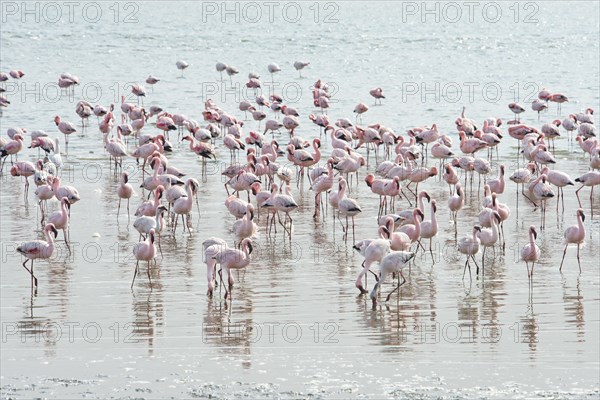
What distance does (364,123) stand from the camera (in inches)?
950

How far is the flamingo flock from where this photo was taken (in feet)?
40.9

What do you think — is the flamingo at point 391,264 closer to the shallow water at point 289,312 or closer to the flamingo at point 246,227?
the shallow water at point 289,312

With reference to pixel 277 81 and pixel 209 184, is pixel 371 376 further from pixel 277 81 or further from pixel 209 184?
pixel 277 81

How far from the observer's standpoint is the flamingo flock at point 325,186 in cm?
1248

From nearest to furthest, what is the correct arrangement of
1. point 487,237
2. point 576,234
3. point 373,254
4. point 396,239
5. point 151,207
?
point 373,254 → point 396,239 → point 487,237 → point 576,234 → point 151,207

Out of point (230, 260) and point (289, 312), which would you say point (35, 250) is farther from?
point (289, 312)

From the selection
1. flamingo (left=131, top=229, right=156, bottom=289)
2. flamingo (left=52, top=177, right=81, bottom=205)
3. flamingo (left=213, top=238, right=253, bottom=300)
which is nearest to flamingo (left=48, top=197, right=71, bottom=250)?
flamingo (left=52, top=177, right=81, bottom=205)

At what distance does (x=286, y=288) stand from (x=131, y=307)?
5.42 feet

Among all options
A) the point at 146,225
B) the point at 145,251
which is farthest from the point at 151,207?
the point at 145,251

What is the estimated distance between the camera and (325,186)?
15469 millimetres

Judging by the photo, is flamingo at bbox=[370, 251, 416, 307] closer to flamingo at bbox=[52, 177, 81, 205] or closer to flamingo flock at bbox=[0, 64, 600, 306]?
flamingo flock at bbox=[0, 64, 600, 306]

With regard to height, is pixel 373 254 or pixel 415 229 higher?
pixel 415 229

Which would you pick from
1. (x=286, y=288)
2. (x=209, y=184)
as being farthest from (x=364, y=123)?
(x=286, y=288)

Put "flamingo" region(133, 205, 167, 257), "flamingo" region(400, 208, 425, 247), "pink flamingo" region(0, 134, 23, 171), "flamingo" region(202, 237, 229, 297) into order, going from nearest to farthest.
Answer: "flamingo" region(202, 237, 229, 297) < "flamingo" region(400, 208, 425, 247) < "flamingo" region(133, 205, 167, 257) < "pink flamingo" region(0, 134, 23, 171)
